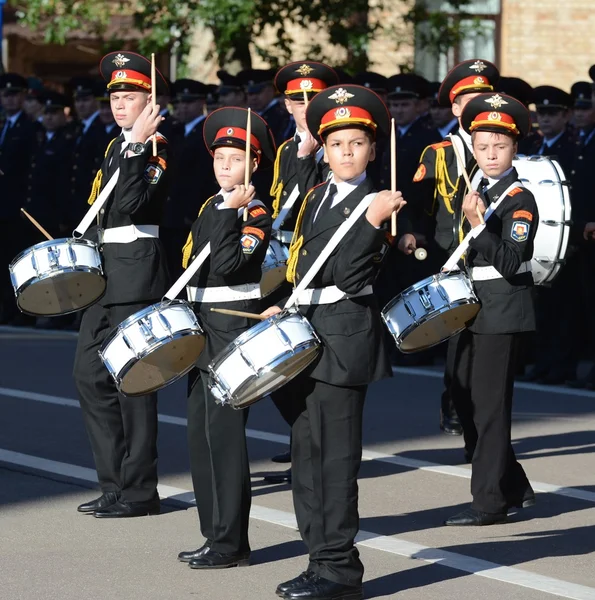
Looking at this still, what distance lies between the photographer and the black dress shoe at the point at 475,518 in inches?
312

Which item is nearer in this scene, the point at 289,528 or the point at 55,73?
the point at 289,528

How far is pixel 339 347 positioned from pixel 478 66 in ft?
11.4

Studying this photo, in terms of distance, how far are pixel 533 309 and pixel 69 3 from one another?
12519mm

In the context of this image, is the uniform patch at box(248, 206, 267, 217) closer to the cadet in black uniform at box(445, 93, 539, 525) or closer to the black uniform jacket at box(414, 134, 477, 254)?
the cadet in black uniform at box(445, 93, 539, 525)

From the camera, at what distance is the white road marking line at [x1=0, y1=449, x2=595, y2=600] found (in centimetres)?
675

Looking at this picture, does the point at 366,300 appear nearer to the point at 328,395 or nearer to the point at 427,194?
the point at 328,395

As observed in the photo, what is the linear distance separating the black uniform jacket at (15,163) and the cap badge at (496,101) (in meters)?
9.90

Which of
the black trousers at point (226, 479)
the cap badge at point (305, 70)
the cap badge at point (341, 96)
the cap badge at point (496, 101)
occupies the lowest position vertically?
the black trousers at point (226, 479)

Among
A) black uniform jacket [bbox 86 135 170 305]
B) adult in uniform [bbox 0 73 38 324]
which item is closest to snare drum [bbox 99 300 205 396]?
black uniform jacket [bbox 86 135 170 305]

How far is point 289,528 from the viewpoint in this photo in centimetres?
776

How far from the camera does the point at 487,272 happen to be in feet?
26.5

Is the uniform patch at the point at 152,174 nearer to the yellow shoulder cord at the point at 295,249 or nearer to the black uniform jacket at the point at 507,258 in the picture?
the yellow shoulder cord at the point at 295,249

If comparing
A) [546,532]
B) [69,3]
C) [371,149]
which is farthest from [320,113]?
[69,3]

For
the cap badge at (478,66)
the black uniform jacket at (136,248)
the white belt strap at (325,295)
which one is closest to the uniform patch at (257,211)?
the white belt strap at (325,295)
